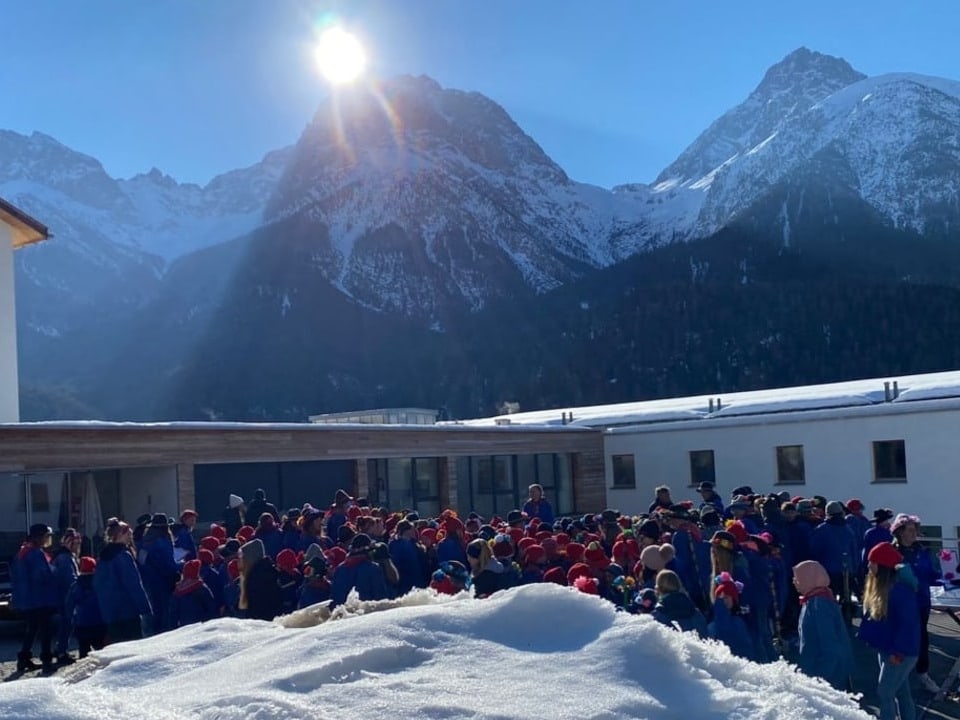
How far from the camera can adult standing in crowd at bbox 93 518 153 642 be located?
33.0 ft

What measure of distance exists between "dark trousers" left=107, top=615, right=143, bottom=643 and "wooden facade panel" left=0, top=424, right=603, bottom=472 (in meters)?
6.43

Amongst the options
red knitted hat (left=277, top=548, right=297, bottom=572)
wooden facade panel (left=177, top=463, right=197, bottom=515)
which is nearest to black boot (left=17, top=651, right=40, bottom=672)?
red knitted hat (left=277, top=548, right=297, bottom=572)

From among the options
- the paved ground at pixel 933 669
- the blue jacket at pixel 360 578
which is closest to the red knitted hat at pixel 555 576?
the blue jacket at pixel 360 578

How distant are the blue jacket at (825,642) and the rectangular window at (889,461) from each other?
1523 cm

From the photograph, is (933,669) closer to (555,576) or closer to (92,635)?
(555,576)

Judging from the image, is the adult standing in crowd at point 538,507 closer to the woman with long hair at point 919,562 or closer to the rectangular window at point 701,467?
the woman with long hair at point 919,562

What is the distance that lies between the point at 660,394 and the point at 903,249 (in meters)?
40.1

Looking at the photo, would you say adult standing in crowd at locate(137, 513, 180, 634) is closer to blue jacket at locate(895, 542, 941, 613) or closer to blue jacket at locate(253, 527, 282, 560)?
blue jacket at locate(253, 527, 282, 560)

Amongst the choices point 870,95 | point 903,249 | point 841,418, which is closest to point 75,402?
point 903,249

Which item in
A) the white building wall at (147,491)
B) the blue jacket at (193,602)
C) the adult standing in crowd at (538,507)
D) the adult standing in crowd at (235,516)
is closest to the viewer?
the blue jacket at (193,602)

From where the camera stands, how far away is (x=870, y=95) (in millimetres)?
141875

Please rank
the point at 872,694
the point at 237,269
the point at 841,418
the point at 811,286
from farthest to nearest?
the point at 237,269 < the point at 811,286 < the point at 841,418 < the point at 872,694

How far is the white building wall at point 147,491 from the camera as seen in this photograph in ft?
58.1

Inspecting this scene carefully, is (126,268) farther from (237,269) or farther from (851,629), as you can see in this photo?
(851,629)
